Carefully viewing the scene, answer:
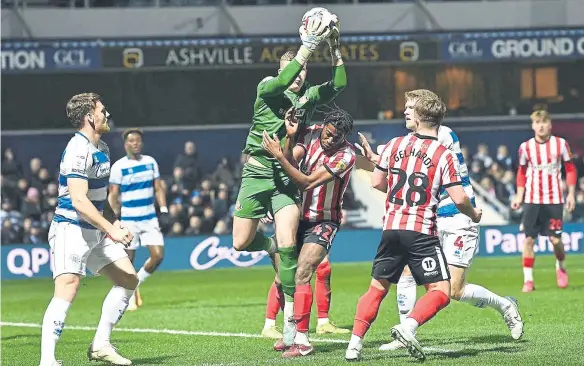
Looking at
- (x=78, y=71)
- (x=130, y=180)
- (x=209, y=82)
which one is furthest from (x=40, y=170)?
(x=130, y=180)

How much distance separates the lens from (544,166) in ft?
56.2

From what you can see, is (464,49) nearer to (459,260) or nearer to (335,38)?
(459,260)

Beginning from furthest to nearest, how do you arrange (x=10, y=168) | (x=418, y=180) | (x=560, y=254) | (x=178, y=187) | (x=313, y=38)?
1. (x=10, y=168)
2. (x=178, y=187)
3. (x=560, y=254)
4. (x=313, y=38)
5. (x=418, y=180)

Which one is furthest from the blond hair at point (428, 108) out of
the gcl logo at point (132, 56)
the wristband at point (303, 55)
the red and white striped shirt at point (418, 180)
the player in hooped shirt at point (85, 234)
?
the gcl logo at point (132, 56)

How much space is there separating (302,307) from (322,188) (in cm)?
114

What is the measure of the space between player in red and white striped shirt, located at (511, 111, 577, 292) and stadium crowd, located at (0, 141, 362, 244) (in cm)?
988

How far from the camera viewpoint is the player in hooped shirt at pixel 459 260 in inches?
427

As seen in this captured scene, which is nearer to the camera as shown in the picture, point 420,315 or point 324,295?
point 420,315

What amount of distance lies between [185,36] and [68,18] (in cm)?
382

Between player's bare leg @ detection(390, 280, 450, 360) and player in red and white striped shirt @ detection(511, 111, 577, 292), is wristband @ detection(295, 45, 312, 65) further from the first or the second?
player in red and white striped shirt @ detection(511, 111, 577, 292)

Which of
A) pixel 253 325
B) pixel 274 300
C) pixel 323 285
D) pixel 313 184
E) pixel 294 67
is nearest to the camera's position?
pixel 294 67

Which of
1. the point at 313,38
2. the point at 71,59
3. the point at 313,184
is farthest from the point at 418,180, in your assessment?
the point at 71,59

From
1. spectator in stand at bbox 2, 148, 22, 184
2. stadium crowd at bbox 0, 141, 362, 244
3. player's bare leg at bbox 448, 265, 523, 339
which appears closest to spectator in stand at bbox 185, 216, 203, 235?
stadium crowd at bbox 0, 141, 362, 244

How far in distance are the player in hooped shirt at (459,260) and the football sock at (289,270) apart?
936 mm
